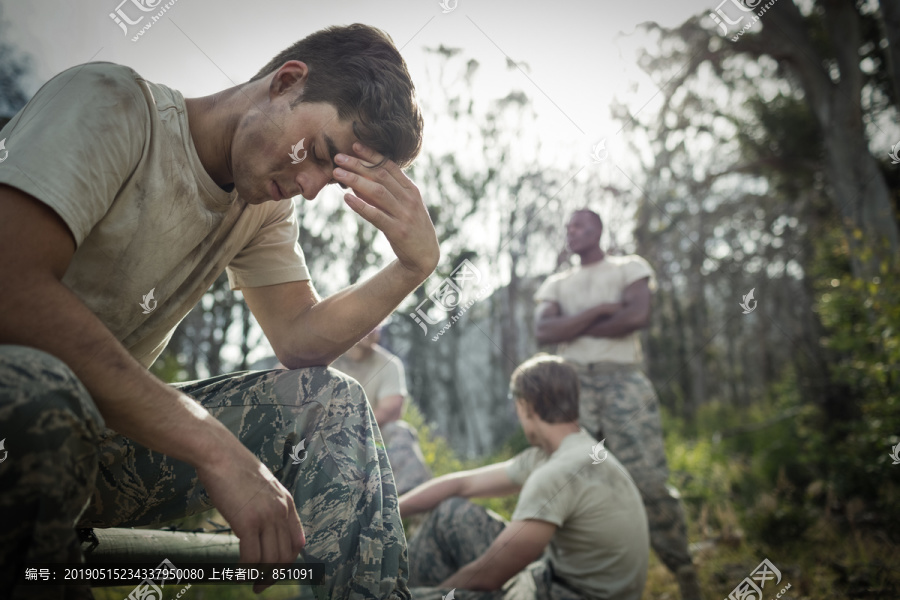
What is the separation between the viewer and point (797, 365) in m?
9.98

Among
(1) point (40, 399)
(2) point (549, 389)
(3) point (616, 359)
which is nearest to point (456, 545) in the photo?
(2) point (549, 389)

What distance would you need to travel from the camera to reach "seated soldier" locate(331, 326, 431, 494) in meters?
4.62

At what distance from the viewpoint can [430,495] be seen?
301 cm

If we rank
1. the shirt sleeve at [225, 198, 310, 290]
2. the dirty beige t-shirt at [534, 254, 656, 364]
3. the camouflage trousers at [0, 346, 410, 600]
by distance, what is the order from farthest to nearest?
the dirty beige t-shirt at [534, 254, 656, 364], the shirt sleeve at [225, 198, 310, 290], the camouflage trousers at [0, 346, 410, 600]

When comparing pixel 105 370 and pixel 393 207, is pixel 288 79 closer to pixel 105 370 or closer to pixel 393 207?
pixel 393 207

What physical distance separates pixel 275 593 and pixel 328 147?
3755 millimetres

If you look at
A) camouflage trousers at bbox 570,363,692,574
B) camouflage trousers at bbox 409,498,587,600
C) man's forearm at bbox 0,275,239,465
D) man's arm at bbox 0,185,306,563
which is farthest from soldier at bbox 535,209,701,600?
man's forearm at bbox 0,275,239,465

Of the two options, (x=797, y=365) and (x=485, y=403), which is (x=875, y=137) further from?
(x=485, y=403)

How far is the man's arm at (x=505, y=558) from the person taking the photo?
2.41m

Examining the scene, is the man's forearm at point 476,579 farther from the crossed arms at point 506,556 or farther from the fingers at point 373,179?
the fingers at point 373,179

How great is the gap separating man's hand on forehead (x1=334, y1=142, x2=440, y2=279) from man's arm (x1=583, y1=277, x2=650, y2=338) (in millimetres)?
2672

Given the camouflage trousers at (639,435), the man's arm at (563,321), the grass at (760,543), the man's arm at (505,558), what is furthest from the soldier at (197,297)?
the camouflage trousers at (639,435)

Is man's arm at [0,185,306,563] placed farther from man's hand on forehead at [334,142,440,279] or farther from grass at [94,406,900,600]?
grass at [94,406,900,600]

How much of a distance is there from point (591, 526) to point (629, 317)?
171cm
